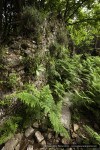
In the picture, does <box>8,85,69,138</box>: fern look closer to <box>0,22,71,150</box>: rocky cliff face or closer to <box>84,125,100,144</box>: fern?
<box>0,22,71,150</box>: rocky cliff face

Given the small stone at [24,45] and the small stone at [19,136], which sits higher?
the small stone at [24,45]

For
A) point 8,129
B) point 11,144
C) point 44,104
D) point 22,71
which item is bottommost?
point 11,144

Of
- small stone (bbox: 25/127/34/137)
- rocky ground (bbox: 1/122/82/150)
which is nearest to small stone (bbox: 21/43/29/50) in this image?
rocky ground (bbox: 1/122/82/150)

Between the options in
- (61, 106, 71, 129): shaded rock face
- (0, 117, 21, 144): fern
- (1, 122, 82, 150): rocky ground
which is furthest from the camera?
(61, 106, 71, 129): shaded rock face

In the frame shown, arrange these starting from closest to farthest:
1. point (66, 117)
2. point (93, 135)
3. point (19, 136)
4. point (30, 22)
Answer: point (19, 136), point (93, 135), point (66, 117), point (30, 22)

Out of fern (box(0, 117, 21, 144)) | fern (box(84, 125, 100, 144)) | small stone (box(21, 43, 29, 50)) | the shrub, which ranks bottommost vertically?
fern (box(84, 125, 100, 144))

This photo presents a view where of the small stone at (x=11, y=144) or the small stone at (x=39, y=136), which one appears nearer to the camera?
the small stone at (x=11, y=144)

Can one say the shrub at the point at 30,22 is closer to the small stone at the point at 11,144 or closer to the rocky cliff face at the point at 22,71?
the rocky cliff face at the point at 22,71

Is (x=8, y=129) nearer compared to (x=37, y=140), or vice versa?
(x=8, y=129)

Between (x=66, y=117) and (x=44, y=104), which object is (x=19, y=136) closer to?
(x=44, y=104)

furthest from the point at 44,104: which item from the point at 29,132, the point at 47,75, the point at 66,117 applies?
the point at 47,75

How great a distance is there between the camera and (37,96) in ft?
11.9

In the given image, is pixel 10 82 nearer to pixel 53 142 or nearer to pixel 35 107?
pixel 35 107

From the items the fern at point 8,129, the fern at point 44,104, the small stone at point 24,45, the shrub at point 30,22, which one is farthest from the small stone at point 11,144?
the shrub at point 30,22
